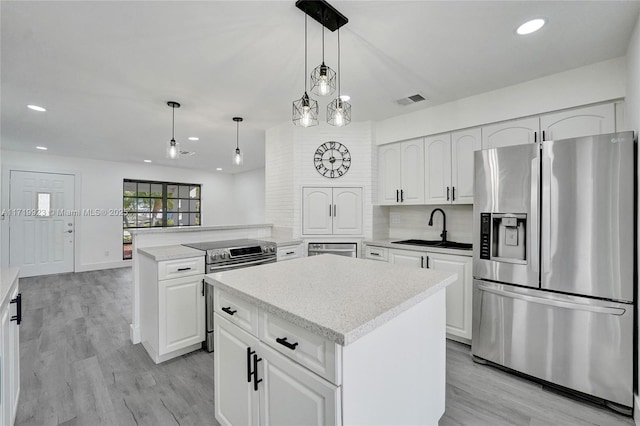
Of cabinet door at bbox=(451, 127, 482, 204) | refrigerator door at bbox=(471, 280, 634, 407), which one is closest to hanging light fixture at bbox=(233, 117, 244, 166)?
cabinet door at bbox=(451, 127, 482, 204)

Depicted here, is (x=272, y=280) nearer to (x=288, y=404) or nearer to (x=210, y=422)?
(x=288, y=404)

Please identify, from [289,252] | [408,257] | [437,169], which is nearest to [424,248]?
[408,257]

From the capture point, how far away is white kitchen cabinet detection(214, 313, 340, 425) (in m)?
1.03

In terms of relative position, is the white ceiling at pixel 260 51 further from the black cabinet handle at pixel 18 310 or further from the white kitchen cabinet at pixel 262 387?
the white kitchen cabinet at pixel 262 387

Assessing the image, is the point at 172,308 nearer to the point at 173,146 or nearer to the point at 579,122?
the point at 173,146

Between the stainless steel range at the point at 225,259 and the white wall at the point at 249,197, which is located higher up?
the white wall at the point at 249,197

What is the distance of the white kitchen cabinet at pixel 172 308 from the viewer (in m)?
2.46

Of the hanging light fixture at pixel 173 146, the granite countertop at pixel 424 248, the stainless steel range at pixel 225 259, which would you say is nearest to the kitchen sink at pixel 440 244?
the granite countertop at pixel 424 248

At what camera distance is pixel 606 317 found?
193 centimetres

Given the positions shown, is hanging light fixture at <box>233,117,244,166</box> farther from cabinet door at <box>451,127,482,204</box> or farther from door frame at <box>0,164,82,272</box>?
door frame at <box>0,164,82,272</box>

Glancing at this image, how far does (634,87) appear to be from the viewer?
6.28 ft

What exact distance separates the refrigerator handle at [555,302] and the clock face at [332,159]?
82.3 inches

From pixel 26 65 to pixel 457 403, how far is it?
4.16 m

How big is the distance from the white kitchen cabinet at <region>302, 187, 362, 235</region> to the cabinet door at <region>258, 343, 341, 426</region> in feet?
8.33
